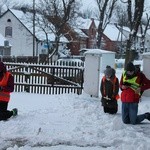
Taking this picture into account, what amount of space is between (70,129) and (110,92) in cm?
245

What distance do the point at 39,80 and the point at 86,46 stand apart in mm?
58942

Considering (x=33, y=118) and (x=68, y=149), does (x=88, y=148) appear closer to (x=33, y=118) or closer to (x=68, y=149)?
(x=68, y=149)

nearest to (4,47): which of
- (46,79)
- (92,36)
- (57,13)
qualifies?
(57,13)

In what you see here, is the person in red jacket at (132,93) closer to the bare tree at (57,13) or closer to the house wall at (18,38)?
the bare tree at (57,13)

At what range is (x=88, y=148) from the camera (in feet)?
23.4

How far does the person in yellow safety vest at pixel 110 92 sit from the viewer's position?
10.6 meters

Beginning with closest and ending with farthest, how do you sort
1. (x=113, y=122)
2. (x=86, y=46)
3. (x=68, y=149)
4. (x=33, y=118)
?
(x=68, y=149)
(x=113, y=122)
(x=33, y=118)
(x=86, y=46)

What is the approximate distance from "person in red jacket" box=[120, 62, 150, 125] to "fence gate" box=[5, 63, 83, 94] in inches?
228

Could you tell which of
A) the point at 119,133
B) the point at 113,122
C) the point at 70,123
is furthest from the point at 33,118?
the point at 119,133

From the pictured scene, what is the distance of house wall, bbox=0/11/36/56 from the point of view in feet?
194

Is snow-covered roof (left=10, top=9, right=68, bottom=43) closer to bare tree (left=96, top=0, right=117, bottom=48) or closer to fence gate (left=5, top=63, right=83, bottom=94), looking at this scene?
bare tree (left=96, top=0, right=117, bottom=48)

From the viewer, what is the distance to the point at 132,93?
30.4 feet

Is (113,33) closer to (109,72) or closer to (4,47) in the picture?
(4,47)

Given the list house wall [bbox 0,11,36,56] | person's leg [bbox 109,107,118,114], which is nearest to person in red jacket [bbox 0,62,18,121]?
person's leg [bbox 109,107,118,114]
